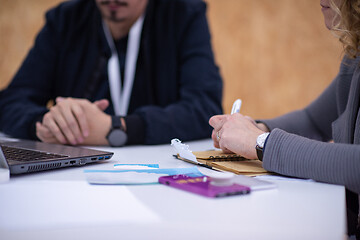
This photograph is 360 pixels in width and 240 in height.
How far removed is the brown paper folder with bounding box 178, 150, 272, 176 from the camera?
686mm

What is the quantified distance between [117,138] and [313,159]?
607mm

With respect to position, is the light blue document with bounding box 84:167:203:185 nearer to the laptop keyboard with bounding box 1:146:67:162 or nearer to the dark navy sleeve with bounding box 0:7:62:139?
the laptop keyboard with bounding box 1:146:67:162

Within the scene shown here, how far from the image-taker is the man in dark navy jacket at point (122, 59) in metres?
1.45

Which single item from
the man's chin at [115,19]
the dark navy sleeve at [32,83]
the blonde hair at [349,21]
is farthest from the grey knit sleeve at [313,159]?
the man's chin at [115,19]

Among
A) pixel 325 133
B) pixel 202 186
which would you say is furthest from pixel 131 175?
pixel 325 133

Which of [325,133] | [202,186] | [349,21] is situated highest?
[349,21]

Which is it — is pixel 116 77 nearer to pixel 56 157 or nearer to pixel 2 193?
pixel 56 157

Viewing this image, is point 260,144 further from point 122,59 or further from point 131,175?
point 122,59

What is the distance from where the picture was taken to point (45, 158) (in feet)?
2.34

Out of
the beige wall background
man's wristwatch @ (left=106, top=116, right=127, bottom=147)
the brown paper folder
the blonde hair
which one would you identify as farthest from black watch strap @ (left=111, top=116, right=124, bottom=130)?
the beige wall background

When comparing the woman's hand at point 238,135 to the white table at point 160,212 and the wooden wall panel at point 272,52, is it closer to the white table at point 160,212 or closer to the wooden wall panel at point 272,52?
the white table at point 160,212

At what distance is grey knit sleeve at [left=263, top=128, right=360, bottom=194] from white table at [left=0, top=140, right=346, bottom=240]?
0.02 metres

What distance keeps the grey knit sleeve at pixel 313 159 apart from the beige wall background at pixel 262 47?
282cm

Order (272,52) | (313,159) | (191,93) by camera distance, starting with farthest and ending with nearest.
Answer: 1. (272,52)
2. (191,93)
3. (313,159)
